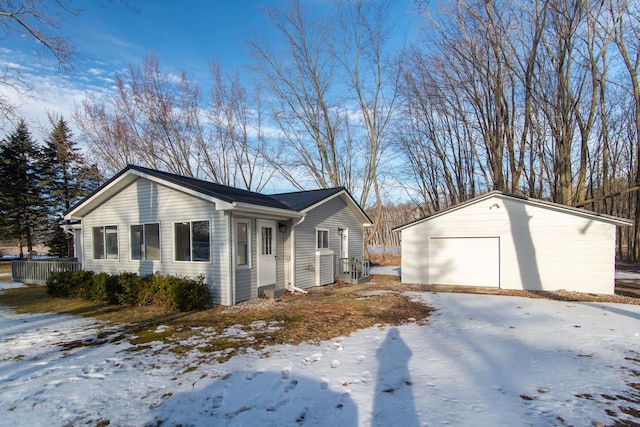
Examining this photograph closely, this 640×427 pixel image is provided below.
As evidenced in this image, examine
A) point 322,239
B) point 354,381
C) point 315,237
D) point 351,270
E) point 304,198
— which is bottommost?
point 351,270

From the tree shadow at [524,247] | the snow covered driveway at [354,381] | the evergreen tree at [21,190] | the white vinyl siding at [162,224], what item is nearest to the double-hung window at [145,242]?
the white vinyl siding at [162,224]

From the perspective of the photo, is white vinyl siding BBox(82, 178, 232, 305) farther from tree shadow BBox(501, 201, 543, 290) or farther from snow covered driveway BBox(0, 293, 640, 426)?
tree shadow BBox(501, 201, 543, 290)

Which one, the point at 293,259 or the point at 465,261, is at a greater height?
the point at 293,259

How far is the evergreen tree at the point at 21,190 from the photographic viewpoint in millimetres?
24328

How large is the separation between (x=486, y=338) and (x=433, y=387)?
94.7 inches

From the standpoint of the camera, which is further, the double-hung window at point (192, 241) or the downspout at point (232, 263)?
the double-hung window at point (192, 241)

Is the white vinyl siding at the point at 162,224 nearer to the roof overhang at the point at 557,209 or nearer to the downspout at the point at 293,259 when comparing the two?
the downspout at the point at 293,259

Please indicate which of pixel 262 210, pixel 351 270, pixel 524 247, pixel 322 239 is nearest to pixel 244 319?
pixel 262 210

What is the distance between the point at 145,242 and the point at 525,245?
11850 millimetres

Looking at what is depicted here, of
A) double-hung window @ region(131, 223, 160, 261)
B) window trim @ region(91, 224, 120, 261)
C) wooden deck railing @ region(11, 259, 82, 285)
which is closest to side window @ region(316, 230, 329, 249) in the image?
double-hung window @ region(131, 223, 160, 261)

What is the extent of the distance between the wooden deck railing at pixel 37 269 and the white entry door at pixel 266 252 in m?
8.38

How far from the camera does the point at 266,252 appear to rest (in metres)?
9.88

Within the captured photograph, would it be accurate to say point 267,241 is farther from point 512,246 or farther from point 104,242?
point 512,246

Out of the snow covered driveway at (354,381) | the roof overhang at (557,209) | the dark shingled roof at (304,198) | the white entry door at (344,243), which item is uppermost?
the dark shingled roof at (304,198)
